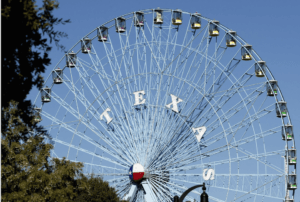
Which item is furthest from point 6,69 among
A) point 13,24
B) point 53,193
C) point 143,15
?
point 143,15

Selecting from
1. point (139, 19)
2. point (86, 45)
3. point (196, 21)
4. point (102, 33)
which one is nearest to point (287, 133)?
point (196, 21)

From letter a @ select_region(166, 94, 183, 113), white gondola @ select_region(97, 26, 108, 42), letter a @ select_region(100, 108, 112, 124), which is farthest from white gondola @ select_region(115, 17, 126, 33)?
letter a @ select_region(166, 94, 183, 113)

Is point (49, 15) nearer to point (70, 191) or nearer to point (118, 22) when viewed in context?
point (70, 191)

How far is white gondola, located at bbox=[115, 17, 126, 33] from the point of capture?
4647 cm

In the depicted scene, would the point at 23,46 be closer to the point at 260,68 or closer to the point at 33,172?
the point at 33,172

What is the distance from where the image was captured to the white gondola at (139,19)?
46.0m

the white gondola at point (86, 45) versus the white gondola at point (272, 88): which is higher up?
the white gondola at point (86, 45)

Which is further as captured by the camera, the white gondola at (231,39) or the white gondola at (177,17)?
the white gondola at (177,17)

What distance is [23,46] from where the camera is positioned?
1282 centimetres

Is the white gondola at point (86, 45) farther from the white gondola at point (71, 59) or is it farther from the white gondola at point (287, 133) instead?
the white gondola at point (287, 133)

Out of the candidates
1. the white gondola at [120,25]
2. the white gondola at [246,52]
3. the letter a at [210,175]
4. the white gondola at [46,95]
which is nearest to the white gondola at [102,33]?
the white gondola at [120,25]

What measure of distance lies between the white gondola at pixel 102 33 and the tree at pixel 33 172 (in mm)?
9866

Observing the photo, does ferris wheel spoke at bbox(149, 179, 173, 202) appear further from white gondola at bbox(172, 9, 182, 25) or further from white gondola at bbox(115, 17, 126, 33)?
white gondola at bbox(115, 17, 126, 33)

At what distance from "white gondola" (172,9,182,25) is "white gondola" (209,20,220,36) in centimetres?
216
